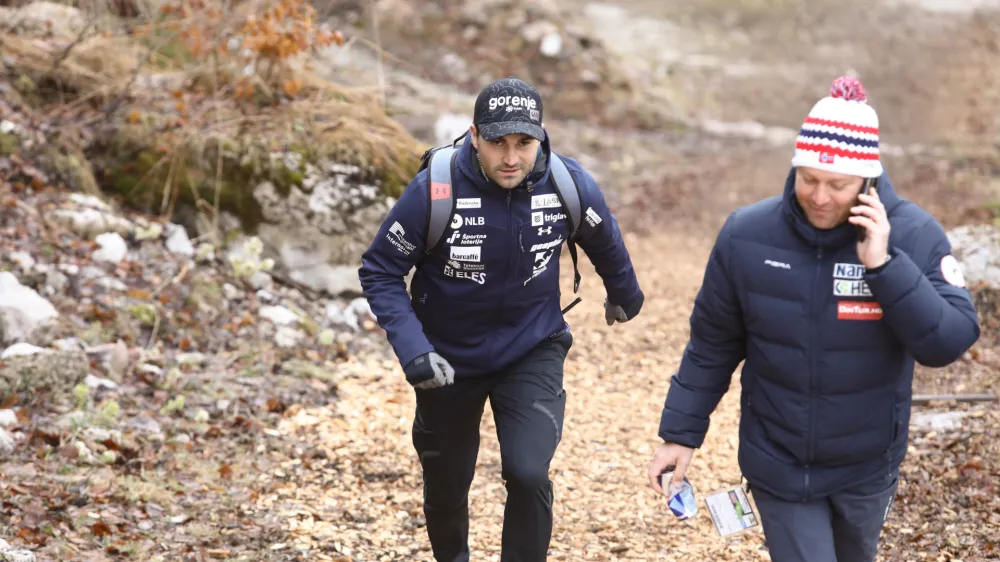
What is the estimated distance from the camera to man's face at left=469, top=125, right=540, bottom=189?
399 cm

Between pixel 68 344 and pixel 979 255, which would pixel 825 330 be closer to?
pixel 68 344

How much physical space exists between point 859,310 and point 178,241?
6600 millimetres

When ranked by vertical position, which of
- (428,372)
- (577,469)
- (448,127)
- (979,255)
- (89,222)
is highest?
(448,127)

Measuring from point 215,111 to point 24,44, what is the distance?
1.80m

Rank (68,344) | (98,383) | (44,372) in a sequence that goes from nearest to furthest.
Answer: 1. (44,372)
2. (98,383)
3. (68,344)

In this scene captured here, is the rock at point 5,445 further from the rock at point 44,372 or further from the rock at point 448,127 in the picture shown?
the rock at point 448,127

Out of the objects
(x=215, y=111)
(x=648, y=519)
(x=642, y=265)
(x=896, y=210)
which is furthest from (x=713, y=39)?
(x=896, y=210)

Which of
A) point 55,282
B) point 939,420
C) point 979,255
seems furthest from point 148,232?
point 979,255

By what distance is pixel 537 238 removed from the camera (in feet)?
13.7

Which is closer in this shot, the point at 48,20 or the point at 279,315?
the point at 279,315

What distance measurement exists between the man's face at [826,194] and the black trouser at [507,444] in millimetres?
1546

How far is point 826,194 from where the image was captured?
9.78ft

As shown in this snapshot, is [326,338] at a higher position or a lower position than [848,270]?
lower

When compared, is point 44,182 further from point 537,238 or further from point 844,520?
point 844,520
